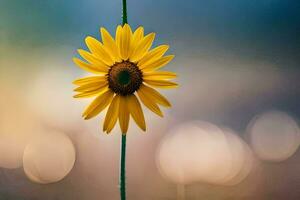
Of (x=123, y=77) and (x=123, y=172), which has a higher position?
(x=123, y=77)

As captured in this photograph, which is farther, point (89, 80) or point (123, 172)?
point (89, 80)

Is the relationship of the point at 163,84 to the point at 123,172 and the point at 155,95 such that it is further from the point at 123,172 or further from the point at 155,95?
the point at 123,172

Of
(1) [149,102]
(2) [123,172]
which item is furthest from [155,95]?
(2) [123,172]

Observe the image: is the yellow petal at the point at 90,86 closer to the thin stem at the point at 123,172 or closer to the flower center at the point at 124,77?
the flower center at the point at 124,77

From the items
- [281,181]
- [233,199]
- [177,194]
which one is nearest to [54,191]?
[177,194]

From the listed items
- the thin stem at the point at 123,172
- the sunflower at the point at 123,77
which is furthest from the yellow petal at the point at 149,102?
the thin stem at the point at 123,172
